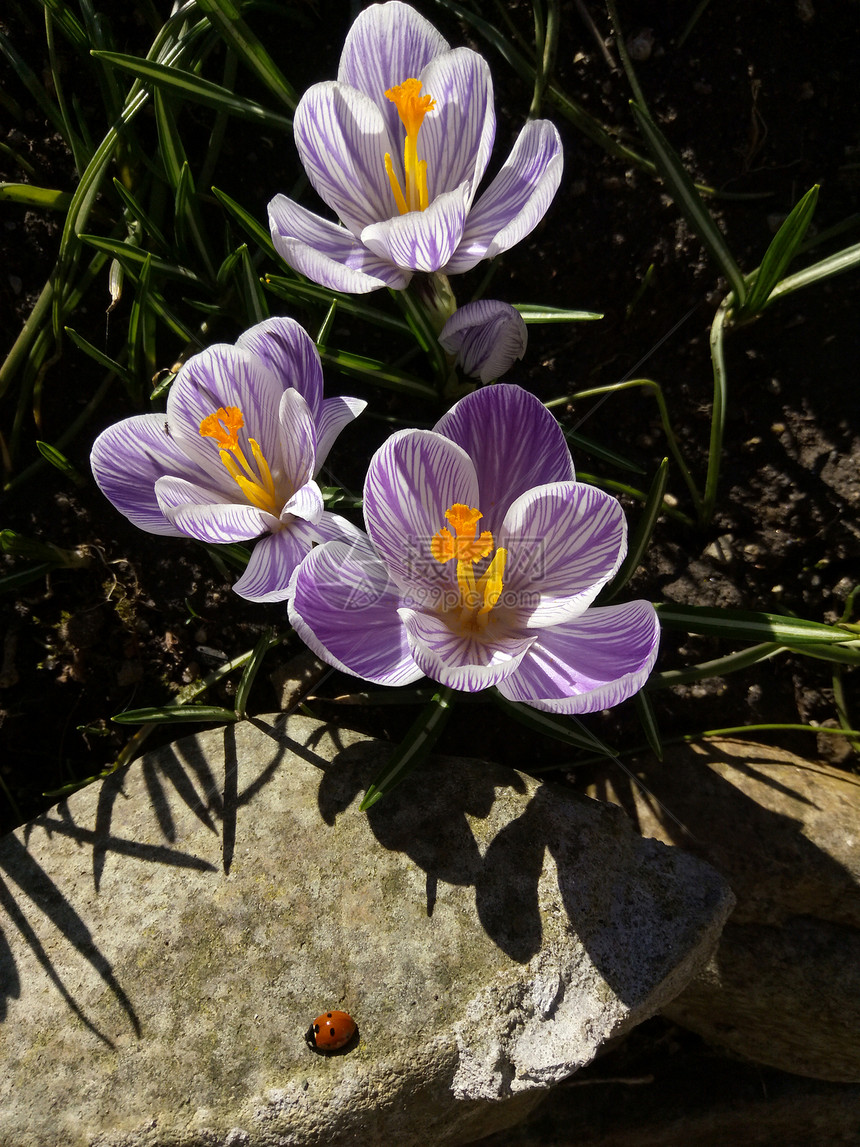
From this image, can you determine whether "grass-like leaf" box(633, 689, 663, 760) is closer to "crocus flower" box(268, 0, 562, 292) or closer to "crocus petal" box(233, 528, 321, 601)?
"crocus petal" box(233, 528, 321, 601)

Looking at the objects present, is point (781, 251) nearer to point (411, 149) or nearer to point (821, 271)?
point (821, 271)

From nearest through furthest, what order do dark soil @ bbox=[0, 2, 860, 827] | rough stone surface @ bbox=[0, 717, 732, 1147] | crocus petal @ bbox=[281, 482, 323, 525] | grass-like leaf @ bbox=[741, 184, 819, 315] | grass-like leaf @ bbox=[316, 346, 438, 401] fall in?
crocus petal @ bbox=[281, 482, 323, 525] < rough stone surface @ bbox=[0, 717, 732, 1147] < grass-like leaf @ bbox=[741, 184, 819, 315] < grass-like leaf @ bbox=[316, 346, 438, 401] < dark soil @ bbox=[0, 2, 860, 827]

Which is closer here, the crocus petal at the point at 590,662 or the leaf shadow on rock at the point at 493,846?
the crocus petal at the point at 590,662

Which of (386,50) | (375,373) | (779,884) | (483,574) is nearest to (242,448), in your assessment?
(375,373)

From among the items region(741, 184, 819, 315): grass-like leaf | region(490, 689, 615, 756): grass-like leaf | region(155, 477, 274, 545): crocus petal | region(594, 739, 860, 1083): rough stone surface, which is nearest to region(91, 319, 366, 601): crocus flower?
region(155, 477, 274, 545): crocus petal

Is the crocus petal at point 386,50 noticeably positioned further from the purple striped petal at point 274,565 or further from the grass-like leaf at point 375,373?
the purple striped petal at point 274,565

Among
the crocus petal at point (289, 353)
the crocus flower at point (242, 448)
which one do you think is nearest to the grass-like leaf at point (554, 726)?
the crocus flower at point (242, 448)
